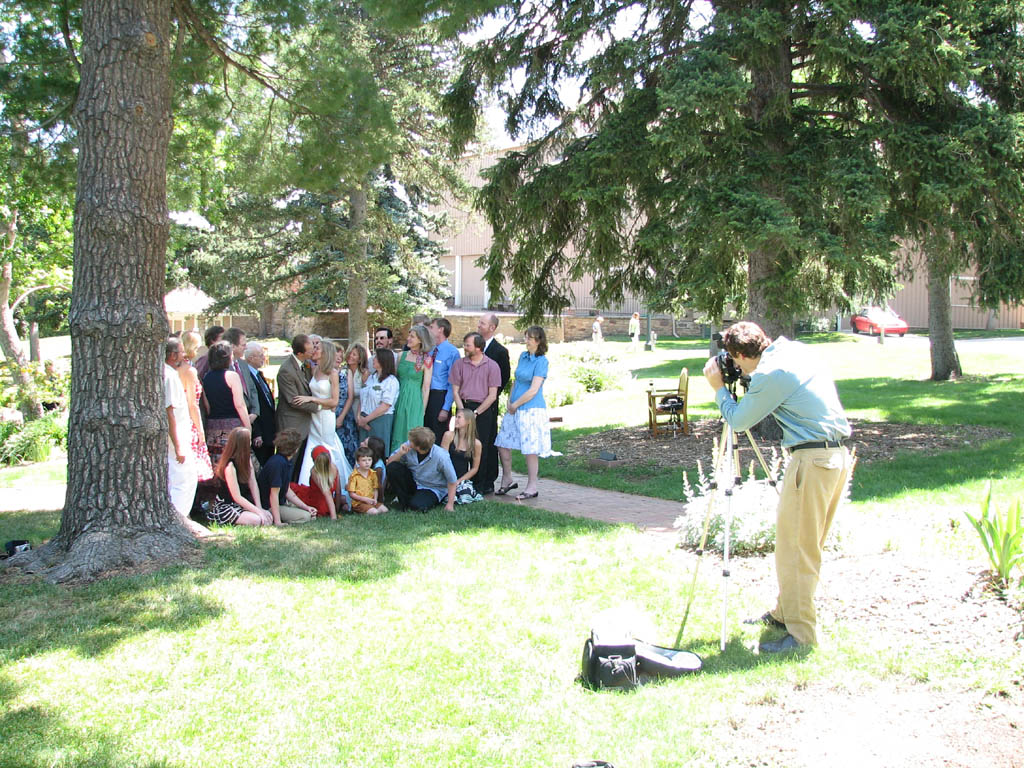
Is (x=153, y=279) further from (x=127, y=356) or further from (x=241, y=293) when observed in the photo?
(x=241, y=293)

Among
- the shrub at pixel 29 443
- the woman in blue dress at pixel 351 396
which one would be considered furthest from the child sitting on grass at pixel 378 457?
the shrub at pixel 29 443

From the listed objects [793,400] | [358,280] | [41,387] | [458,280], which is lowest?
[41,387]

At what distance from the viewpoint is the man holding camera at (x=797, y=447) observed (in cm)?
434

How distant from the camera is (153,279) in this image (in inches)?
238

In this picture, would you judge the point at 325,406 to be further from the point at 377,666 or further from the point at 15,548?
the point at 377,666

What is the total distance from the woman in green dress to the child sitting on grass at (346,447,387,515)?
3.08 ft

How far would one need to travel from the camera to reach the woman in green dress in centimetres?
882

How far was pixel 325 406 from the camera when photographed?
26.8ft

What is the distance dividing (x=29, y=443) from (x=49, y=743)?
10746 mm

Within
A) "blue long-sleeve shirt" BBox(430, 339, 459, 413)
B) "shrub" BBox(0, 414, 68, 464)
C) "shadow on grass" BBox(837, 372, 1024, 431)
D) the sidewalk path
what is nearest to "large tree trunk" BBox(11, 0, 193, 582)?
"blue long-sleeve shirt" BBox(430, 339, 459, 413)

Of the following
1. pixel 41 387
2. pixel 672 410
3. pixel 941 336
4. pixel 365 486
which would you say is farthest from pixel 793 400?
pixel 41 387

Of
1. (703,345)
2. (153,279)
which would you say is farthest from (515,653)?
(703,345)

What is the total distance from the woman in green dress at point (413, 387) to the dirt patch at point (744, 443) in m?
3.16

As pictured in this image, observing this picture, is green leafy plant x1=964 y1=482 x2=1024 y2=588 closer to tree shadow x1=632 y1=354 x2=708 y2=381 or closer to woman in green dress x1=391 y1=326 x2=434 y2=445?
woman in green dress x1=391 y1=326 x2=434 y2=445
